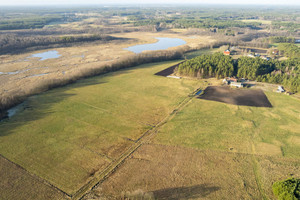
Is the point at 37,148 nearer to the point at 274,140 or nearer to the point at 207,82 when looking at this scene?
the point at 274,140

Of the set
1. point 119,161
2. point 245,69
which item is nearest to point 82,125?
point 119,161

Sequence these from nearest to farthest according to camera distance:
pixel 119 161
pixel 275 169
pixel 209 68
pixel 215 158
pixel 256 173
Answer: pixel 256 173 → pixel 275 169 → pixel 119 161 → pixel 215 158 → pixel 209 68

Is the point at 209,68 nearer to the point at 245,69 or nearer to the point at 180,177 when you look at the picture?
the point at 245,69

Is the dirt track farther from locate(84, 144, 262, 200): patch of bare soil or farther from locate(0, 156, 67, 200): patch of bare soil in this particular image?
locate(0, 156, 67, 200): patch of bare soil

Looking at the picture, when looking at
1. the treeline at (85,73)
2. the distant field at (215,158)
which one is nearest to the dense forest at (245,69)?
the distant field at (215,158)

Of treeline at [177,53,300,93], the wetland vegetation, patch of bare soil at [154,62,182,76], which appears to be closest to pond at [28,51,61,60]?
the wetland vegetation

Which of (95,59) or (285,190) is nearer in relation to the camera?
(285,190)

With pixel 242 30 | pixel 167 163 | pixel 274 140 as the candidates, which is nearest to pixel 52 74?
pixel 167 163

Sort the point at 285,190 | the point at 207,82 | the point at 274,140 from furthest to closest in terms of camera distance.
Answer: the point at 207,82
the point at 274,140
the point at 285,190
